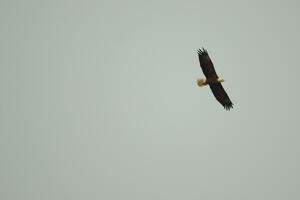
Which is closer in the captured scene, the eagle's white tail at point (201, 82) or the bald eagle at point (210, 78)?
the bald eagle at point (210, 78)

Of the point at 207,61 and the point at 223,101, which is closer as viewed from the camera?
the point at 207,61

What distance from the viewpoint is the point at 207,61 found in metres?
40.8

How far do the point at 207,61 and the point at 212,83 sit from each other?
2043mm

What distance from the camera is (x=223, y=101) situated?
4391 centimetres

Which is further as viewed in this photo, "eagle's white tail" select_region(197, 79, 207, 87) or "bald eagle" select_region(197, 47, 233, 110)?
"eagle's white tail" select_region(197, 79, 207, 87)

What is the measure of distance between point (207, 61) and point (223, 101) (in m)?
4.37

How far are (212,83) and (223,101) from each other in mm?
2359

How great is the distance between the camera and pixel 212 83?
42156 mm
